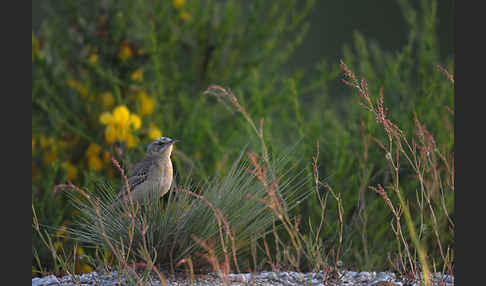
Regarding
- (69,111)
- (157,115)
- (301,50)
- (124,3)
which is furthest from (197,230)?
(301,50)

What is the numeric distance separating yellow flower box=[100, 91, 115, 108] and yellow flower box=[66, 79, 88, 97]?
15 centimetres

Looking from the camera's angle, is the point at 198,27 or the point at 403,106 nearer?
the point at 403,106

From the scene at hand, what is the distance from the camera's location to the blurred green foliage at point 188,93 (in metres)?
3.45

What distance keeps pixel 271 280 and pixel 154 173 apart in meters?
0.68

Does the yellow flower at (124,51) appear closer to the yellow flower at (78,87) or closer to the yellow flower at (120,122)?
the yellow flower at (78,87)

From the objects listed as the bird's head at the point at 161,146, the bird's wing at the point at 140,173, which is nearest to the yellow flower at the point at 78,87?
the bird's wing at the point at 140,173

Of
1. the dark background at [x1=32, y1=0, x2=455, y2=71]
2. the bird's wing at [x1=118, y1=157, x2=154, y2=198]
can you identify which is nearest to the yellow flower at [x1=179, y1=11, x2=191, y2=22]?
the bird's wing at [x1=118, y1=157, x2=154, y2=198]

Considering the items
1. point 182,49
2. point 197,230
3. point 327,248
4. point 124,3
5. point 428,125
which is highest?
point 124,3

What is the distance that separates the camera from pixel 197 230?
2221 millimetres

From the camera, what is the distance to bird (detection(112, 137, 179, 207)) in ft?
7.98

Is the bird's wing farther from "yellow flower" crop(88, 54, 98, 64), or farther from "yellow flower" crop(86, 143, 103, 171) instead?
"yellow flower" crop(88, 54, 98, 64)

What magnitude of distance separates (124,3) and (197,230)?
2.38 metres

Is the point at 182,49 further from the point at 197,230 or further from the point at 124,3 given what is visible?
the point at 197,230

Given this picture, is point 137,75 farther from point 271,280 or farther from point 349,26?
point 349,26
